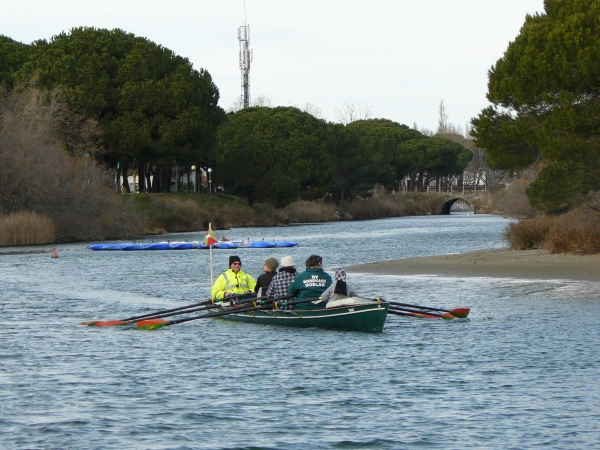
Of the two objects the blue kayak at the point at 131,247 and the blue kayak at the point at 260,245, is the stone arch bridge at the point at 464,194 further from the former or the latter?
the blue kayak at the point at 131,247

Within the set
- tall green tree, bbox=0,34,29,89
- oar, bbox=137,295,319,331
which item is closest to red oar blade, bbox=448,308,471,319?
oar, bbox=137,295,319,331

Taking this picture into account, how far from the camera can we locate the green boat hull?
20984mm

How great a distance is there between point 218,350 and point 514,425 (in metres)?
7.97

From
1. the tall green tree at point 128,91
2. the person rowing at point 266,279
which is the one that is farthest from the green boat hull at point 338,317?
the tall green tree at point 128,91

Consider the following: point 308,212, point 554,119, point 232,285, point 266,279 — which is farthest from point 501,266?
point 308,212

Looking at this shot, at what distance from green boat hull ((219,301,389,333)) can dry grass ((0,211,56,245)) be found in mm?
37724

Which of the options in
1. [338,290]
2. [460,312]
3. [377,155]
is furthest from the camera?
[377,155]

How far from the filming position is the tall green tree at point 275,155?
99.7m

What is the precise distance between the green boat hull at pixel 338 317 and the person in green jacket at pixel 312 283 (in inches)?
13.3

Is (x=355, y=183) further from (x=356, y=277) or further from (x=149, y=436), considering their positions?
(x=149, y=436)

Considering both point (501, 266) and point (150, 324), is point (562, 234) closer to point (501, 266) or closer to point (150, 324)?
point (501, 266)

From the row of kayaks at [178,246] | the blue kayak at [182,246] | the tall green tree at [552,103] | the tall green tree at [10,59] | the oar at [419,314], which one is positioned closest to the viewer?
the oar at [419,314]

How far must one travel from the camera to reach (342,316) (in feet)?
69.5

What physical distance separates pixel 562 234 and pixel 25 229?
3218 centimetres
